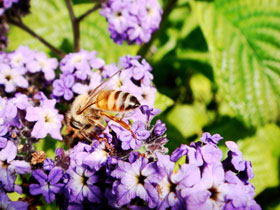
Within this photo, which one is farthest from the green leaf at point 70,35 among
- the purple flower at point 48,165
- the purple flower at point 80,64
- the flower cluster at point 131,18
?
the purple flower at point 48,165

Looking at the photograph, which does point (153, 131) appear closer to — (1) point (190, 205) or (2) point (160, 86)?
(1) point (190, 205)

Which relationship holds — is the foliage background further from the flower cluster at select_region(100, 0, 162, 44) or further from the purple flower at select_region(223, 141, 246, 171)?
the purple flower at select_region(223, 141, 246, 171)

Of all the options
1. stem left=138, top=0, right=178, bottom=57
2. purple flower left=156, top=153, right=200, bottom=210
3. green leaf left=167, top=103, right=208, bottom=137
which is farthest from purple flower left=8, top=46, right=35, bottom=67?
green leaf left=167, top=103, right=208, bottom=137

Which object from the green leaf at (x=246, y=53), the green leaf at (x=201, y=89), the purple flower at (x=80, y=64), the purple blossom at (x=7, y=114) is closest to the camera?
the purple blossom at (x=7, y=114)

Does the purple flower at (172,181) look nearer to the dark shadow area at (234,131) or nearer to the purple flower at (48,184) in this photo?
the purple flower at (48,184)

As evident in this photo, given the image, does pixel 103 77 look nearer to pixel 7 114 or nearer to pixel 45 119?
pixel 45 119
